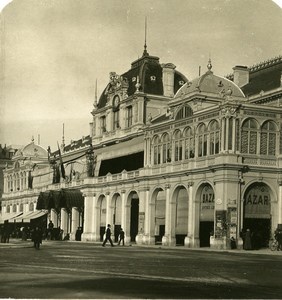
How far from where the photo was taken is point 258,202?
152 ft

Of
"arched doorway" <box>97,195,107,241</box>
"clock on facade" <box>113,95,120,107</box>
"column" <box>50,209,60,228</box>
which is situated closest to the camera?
"arched doorway" <box>97,195,107,241</box>

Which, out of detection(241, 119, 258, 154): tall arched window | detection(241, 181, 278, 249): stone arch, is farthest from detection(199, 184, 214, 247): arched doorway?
detection(241, 119, 258, 154): tall arched window

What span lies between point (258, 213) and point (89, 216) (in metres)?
23.8

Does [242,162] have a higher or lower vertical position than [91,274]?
higher

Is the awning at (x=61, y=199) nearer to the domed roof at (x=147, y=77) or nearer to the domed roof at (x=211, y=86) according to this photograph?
the domed roof at (x=147, y=77)

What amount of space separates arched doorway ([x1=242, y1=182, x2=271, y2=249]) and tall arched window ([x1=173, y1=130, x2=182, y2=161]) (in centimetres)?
695

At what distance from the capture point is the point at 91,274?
65.9ft

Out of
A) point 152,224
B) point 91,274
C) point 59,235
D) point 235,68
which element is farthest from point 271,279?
point 59,235

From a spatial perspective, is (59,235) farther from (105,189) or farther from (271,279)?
(271,279)

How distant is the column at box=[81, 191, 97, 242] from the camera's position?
215 ft

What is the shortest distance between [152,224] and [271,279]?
3434cm

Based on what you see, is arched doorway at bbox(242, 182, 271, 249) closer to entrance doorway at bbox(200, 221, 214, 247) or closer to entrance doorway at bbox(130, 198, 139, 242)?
entrance doorway at bbox(200, 221, 214, 247)

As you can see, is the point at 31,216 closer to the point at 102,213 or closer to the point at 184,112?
the point at 102,213

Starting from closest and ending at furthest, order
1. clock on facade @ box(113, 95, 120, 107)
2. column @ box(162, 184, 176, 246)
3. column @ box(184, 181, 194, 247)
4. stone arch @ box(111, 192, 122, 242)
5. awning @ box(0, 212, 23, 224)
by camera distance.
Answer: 1. column @ box(184, 181, 194, 247)
2. column @ box(162, 184, 176, 246)
3. stone arch @ box(111, 192, 122, 242)
4. clock on facade @ box(113, 95, 120, 107)
5. awning @ box(0, 212, 23, 224)
